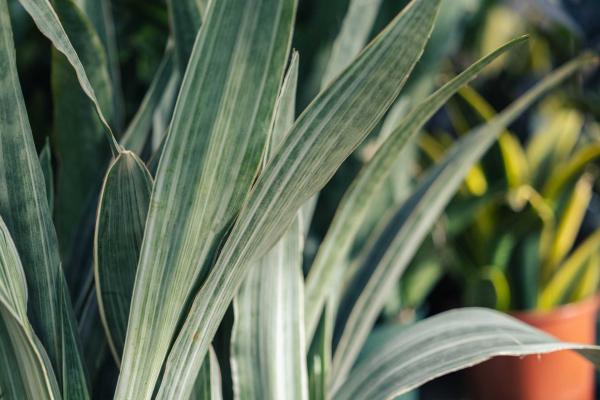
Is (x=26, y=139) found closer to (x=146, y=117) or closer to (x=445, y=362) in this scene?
(x=146, y=117)

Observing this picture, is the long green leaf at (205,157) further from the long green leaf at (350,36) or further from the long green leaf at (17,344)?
the long green leaf at (350,36)

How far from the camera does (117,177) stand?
447 millimetres

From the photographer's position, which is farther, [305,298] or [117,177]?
[305,298]

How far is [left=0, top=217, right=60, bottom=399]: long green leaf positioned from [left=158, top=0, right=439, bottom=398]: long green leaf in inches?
3.0

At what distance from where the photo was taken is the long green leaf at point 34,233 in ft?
1.42

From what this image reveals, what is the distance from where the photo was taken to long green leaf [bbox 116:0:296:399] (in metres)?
0.40

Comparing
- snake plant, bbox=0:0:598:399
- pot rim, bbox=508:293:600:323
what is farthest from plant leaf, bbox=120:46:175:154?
pot rim, bbox=508:293:600:323

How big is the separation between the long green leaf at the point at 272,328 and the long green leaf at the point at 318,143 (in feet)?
0.33

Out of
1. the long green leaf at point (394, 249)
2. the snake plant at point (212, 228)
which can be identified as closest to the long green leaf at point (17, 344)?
the snake plant at point (212, 228)

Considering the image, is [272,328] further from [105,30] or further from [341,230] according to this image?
[105,30]

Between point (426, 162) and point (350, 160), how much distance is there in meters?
0.26

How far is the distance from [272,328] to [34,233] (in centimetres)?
18

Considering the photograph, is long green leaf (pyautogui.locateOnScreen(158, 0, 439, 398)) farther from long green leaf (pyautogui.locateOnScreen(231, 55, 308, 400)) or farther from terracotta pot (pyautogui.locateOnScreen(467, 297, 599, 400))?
terracotta pot (pyautogui.locateOnScreen(467, 297, 599, 400))

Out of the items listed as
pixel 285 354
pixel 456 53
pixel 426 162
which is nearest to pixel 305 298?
pixel 285 354
